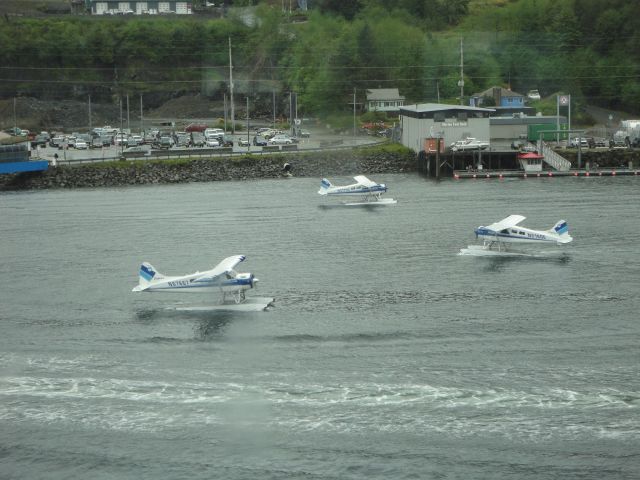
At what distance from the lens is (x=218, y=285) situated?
120 feet

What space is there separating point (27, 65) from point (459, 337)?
9923 centimetres

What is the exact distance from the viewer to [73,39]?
12225cm

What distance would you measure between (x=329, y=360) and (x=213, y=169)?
49232 millimetres

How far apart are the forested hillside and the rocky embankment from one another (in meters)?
25.8

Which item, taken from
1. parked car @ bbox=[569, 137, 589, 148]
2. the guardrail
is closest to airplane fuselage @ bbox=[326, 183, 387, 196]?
the guardrail

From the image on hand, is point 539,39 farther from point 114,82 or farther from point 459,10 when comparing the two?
point 114,82

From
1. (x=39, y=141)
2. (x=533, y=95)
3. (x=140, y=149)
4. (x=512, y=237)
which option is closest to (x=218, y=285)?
(x=512, y=237)

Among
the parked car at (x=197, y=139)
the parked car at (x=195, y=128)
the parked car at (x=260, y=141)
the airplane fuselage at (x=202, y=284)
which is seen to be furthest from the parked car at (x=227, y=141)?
the airplane fuselage at (x=202, y=284)

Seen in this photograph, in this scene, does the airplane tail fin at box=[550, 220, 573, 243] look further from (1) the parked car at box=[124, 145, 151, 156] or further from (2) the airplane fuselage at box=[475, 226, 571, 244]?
(1) the parked car at box=[124, 145, 151, 156]

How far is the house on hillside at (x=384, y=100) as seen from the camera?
105062 mm

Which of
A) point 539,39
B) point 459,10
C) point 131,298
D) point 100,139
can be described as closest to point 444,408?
point 131,298

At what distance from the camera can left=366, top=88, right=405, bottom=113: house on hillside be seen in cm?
10506

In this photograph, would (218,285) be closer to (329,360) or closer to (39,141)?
(329,360)

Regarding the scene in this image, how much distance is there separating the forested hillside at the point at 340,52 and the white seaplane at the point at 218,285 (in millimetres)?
69524
